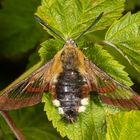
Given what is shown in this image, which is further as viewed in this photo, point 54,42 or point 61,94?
point 54,42

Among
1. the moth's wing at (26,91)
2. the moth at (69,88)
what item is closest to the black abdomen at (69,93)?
the moth at (69,88)

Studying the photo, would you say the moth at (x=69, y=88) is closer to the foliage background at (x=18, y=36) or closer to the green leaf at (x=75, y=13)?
the green leaf at (x=75, y=13)

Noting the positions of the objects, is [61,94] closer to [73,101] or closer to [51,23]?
[73,101]

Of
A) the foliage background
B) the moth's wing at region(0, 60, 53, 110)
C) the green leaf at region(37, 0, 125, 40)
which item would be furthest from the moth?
the foliage background

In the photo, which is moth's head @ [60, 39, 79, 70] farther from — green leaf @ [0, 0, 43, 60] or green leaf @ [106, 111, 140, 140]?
green leaf @ [0, 0, 43, 60]

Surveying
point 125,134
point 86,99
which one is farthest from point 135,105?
point 125,134
